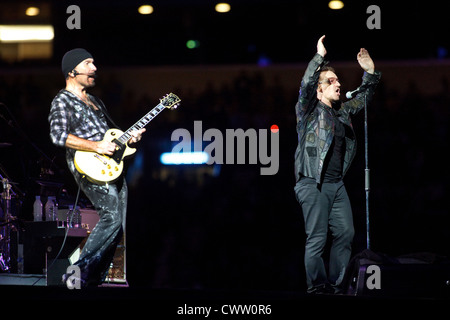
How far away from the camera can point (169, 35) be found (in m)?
10.1

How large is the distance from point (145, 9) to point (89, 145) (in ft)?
14.7

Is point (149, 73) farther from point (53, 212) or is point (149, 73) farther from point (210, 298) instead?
point (210, 298)

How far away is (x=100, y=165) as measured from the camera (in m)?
5.49

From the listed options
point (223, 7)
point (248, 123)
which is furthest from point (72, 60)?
point (223, 7)

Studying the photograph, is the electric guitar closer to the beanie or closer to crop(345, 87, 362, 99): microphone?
the beanie

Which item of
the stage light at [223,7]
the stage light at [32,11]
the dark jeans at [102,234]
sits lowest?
→ the dark jeans at [102,234]

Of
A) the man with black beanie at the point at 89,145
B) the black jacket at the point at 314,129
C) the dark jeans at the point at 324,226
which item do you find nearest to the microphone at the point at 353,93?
the black jacket at the point at 314,129

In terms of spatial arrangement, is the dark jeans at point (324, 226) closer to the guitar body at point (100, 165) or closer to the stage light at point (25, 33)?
the guitar body at point (100, 165)

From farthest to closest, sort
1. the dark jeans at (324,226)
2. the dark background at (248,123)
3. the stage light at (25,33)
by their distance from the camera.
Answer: the stage light at (25,33), the dark background at (248,123), the dark jeans at (324,226)

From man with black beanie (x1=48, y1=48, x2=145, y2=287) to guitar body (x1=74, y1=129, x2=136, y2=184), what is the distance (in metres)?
0.05

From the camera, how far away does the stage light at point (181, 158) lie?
887 cm
